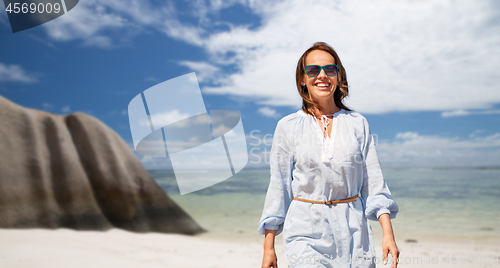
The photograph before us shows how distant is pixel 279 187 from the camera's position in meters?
1.64

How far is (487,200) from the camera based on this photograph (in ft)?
47.8

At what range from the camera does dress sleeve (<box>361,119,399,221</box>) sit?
151 centimetres

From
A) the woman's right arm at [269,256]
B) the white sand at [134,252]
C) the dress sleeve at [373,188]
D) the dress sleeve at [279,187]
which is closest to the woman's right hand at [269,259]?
the woman's right arm at [269,256]

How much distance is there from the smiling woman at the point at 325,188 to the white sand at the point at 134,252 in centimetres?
402

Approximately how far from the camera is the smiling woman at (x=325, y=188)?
1.53 m

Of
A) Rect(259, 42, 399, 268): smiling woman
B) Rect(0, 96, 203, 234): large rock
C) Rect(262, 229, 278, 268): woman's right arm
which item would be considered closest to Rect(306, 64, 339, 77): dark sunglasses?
Rect(259, 42, 399, 268): smiling woman

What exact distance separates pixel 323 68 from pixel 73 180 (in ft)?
25.0

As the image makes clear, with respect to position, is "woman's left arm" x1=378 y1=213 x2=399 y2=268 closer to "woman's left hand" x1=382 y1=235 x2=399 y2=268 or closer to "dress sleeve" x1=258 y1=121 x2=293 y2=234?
"woman's left hand" x1=382 y1=235 x2=399 y2=268

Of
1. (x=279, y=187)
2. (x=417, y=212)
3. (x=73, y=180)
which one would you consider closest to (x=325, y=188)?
(x=279, y=187)

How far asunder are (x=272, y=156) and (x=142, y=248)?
5.65 m

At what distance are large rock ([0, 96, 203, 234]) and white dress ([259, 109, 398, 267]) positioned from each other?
7.07 metres

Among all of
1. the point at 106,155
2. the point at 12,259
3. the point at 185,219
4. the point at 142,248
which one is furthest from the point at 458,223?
the point at 12,259

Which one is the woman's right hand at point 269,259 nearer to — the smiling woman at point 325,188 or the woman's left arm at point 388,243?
the smiling woman at point 325,188

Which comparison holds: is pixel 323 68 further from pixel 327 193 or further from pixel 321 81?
pixel 327 193
